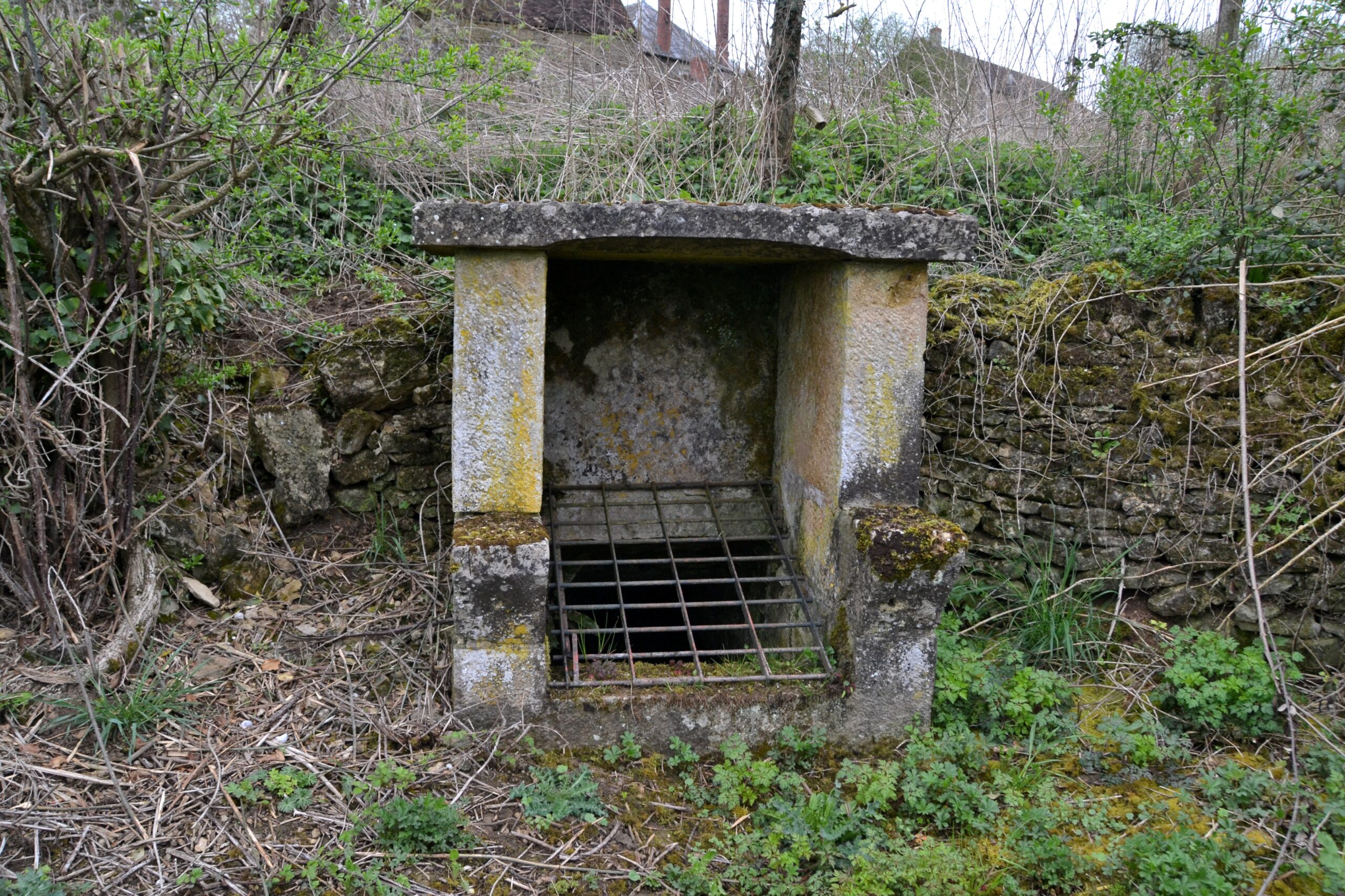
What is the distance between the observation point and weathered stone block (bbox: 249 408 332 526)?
346 cm

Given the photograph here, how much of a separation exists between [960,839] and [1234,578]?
1.68m

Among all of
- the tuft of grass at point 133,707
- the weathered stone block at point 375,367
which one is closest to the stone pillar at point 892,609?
the weathered stone block at point 375,367

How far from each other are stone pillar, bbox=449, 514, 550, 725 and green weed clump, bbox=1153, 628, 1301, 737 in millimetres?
2156

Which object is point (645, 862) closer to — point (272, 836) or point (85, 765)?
point (272, 836)

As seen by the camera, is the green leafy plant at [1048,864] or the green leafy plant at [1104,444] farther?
the green leafy plant at [1104,444]

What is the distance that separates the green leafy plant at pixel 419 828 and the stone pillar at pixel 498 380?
2.95 ft

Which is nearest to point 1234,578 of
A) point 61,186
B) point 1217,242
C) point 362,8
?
point 1217,242

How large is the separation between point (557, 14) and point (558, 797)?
8.66 m

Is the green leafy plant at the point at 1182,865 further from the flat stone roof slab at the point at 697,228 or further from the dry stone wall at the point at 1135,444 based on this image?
the flat stone roof slab at the point at 697,228

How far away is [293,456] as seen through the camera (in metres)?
3.48

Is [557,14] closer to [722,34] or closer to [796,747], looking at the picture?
[722,34]

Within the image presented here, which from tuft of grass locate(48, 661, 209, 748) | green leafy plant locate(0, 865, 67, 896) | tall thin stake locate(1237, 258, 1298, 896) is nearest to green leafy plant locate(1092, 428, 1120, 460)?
tall thin stake locate(1237, 258, 1298, 896)

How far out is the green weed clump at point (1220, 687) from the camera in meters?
2.84

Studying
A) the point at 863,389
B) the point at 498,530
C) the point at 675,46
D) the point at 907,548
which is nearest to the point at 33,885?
the point at 498,530
